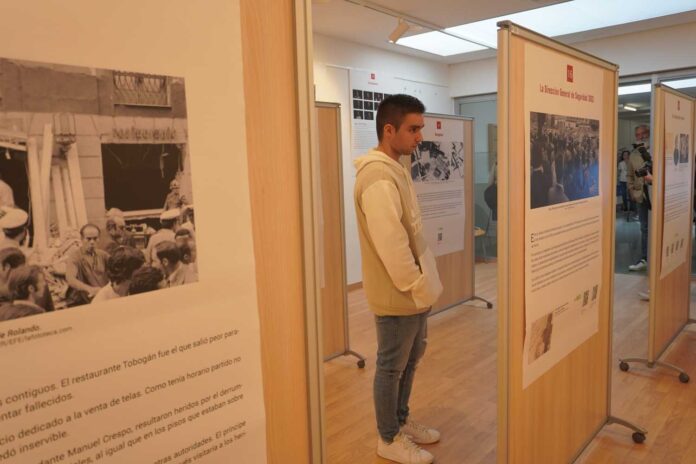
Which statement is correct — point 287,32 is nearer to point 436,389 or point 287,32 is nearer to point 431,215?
point 436,389

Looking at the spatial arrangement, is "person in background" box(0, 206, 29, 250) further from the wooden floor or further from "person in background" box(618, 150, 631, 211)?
"person in background" box(618, 150, 631, 211)

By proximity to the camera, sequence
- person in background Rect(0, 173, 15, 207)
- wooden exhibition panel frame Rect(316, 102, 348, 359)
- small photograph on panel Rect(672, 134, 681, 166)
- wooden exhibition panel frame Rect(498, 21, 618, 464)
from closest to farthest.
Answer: person in background Rect(0, 173, 15, 207), wooden exhibition panel frame Rect(498, 21, 618, 464), small photograph on panel Rect(672, 134, 681, 166), wooden exhibition panel frame Rect(316, 102, 348, 359)

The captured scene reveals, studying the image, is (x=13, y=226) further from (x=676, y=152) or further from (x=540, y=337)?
(x=676, y=152)

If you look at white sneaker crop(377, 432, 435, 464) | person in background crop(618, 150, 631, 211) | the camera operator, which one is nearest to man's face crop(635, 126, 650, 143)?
the camera operator

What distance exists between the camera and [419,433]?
2787 millimetres

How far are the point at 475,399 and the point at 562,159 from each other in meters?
1.83

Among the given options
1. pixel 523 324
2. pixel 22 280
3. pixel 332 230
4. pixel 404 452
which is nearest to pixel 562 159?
pixel 523 324

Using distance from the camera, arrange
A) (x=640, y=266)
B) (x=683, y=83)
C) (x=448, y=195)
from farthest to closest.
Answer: (x=640, y=266) → (x=683, y=83) → (x=448, y=195)

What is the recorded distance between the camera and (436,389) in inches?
137

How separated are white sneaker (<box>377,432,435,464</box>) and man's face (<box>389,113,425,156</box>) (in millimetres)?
1382

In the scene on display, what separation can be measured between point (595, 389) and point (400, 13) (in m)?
3.97

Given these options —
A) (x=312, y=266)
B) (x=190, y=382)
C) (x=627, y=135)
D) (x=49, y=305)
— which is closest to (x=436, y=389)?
(x=312, y=266)

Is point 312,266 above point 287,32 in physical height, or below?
below

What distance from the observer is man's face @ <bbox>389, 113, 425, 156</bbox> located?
7.75 feet
